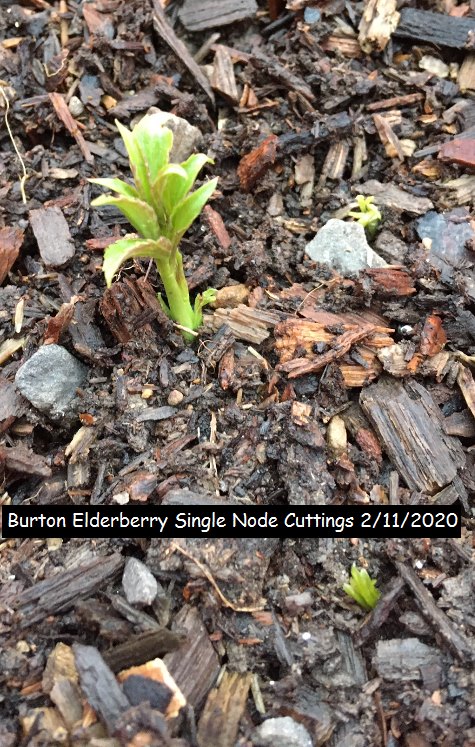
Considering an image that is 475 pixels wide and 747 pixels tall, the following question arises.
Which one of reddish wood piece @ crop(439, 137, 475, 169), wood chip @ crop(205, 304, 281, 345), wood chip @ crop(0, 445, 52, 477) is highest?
reddish wood piece @ crop(439, 137, 475, 169)

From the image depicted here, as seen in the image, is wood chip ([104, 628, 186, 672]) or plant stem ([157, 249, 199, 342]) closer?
wood chip ([104, 628, 186, 672])

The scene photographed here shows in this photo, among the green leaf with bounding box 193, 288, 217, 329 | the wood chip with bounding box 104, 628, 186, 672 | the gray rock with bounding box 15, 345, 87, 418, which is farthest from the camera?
the green leaf with bounding box 193, 288, 217, 329

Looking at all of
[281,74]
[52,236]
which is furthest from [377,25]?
[52,236]

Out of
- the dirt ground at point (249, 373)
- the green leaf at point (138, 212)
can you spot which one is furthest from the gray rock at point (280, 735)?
the green leaf at point (138, 212)

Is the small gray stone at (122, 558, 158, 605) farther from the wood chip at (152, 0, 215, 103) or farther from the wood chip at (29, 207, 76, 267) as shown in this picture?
the wood chip at (152, 0, 215, 103)

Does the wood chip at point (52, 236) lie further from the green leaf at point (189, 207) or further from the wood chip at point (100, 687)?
the wood chip at point (100, 687)

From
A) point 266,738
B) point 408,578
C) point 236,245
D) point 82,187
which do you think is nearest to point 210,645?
point 266,738

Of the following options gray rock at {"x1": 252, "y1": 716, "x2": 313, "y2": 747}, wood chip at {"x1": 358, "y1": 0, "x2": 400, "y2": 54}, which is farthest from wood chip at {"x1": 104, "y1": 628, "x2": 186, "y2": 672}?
wood chip at {"x1": 358, "y1": 0, "x2": 400, "y2": 54}

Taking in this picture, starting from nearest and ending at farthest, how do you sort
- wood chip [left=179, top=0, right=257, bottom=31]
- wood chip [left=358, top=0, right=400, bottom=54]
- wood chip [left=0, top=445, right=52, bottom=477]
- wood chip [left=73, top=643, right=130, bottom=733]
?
1. wood chip [left=73, top=643, right=130, bottom=733]
2. wood chip [left=0, top=445, right=52, bottom=477]
3. wood chip [left=358, top=0, right=400, bottom=54]
4. wood chip [left=179, top=0, right=257, bottom=31]
